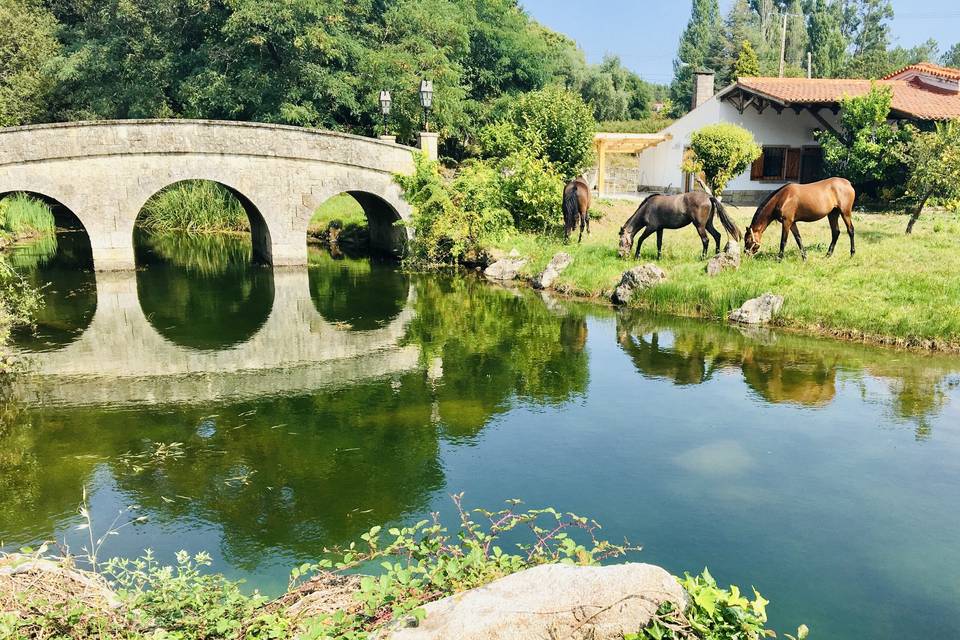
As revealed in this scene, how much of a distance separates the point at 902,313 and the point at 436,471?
29.3 ft

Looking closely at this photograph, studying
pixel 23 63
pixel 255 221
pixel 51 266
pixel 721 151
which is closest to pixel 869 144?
pixel 721 151

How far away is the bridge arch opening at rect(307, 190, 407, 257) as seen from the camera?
933 inches

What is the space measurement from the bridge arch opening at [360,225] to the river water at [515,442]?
8.39 meters

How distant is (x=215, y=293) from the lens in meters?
18.5

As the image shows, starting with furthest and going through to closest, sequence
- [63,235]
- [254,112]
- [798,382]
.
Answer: [63,235] → [254,112] → [798,382]

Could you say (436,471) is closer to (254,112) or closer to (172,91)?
(254,112)

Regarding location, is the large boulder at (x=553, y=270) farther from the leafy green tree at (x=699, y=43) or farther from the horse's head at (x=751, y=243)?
the leafy green tree at (x=699, y=43)

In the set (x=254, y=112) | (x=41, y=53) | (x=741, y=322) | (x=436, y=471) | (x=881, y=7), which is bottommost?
(x=436, y=471)

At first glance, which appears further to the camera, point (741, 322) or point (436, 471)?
point (741, 322)

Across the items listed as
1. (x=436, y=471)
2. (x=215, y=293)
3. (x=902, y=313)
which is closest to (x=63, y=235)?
(x=215, y=293)

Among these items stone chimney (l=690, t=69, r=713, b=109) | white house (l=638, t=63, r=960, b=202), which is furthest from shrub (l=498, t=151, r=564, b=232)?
stone chimney (l=690, t=69, r=713, b=109)

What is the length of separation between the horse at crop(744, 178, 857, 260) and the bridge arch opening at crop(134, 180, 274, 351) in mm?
10671

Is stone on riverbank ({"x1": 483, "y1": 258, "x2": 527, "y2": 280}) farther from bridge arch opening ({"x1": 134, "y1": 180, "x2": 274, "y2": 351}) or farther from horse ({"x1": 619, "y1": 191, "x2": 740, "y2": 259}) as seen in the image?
bridge arch opening ({"x1": 134, "y1": 180, "x2": 274, "y2": 351})

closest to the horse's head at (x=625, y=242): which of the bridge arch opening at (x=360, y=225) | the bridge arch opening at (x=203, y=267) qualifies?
the bridge arch opening at (x=360, y=225)
